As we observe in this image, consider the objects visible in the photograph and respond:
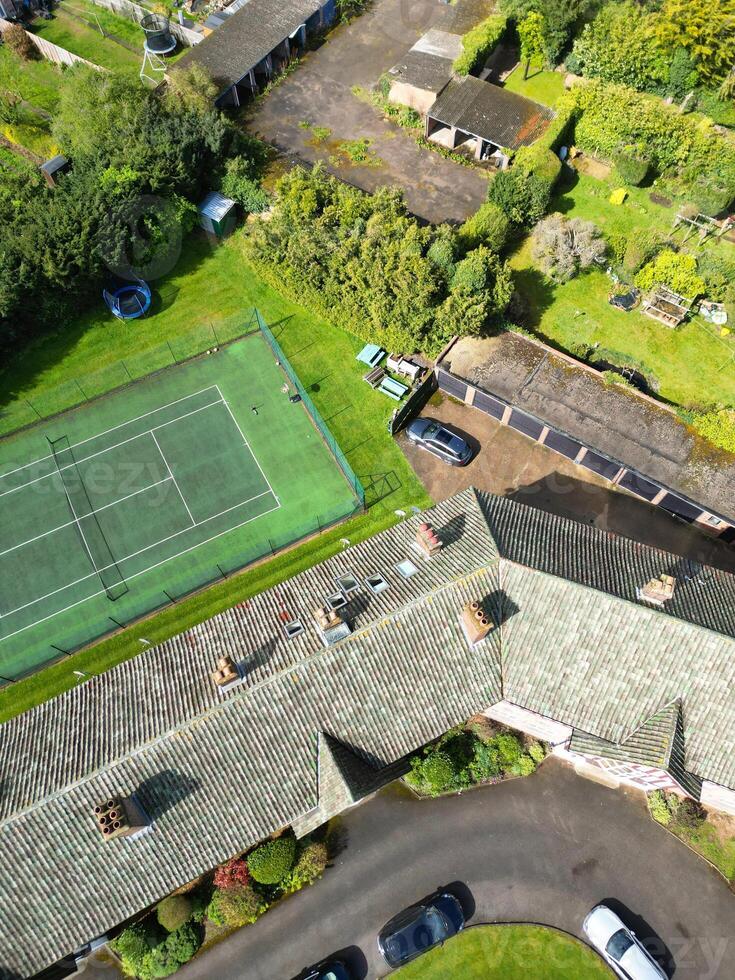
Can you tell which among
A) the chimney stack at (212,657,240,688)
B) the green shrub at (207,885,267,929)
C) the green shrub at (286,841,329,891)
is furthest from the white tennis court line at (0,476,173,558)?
the green shrub at (286,841,329,891)

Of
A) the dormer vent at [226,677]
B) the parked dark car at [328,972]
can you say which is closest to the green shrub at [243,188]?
the dormer vent at [226,677]

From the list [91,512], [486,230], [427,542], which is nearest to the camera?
[427,542]

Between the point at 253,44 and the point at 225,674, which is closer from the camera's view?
A: the point at 225,674

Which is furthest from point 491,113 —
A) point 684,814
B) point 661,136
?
point 684,814

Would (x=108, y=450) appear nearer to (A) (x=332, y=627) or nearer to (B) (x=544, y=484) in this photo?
(A) (x=332, y=627)

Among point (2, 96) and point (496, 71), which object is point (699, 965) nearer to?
point (496, 71)

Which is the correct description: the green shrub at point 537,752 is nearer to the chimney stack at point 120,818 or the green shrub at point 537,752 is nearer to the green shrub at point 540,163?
the chimney stack at point 120,818

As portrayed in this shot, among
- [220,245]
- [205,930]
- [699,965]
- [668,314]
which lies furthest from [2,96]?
[699,965]
